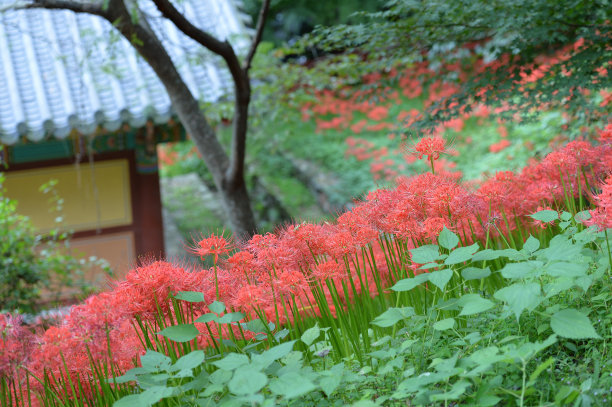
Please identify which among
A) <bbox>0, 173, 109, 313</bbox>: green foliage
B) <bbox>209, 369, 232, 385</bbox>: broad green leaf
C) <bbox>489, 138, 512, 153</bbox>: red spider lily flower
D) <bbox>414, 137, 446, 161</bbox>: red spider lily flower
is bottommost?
<bbox>489, 138, 512, 153</bbox>: red spider lily flower

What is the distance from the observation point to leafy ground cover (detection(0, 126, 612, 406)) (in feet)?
5.83

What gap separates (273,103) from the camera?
690 centimetres

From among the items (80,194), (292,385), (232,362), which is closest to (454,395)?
(292,385)

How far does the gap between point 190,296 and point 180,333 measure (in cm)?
14

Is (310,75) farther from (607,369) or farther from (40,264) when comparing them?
(607,369)

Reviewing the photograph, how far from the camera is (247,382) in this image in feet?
5.35

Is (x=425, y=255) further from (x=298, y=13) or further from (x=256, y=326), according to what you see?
(x=298, y=13)

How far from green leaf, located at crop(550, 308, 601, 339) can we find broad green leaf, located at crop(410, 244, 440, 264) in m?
0.43

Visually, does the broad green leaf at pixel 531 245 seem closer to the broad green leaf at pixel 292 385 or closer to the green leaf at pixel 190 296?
the broad green leaf at pixel 292 385

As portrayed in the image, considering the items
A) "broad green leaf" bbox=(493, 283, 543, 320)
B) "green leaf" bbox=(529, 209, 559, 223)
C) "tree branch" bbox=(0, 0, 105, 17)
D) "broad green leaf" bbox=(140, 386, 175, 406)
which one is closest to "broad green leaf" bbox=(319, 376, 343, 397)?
"broad green leaf" bbox=(140, 386, 175, 406)

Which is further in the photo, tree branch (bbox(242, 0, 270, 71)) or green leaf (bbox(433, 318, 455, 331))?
tree branch (bbox(242, 0, 270, 71))

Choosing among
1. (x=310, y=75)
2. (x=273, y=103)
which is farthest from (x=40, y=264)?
(x=310, y=75)

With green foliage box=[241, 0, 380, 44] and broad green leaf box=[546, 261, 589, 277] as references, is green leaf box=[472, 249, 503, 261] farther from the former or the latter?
green foliage box=[241, 0, 380, 44]

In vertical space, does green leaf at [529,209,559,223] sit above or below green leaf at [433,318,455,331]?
above
